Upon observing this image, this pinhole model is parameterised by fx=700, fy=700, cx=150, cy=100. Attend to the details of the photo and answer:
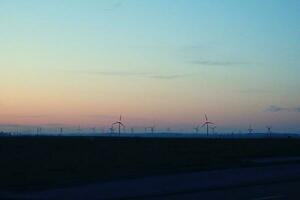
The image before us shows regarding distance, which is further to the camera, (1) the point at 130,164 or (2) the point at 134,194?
(1) the point at 130,164

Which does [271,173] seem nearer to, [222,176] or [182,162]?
[222,176]

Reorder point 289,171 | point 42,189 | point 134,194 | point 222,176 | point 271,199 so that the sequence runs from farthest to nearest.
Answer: point 289,171 < point 222,176 < point 42,189 < point 134,194 < point 271,199

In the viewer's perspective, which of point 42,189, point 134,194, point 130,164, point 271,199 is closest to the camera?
point 271,199

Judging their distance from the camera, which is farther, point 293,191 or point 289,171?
point 289,171

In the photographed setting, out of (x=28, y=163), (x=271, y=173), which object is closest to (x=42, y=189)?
(x=271, y=173)

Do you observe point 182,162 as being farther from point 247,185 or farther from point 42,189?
point 42,189

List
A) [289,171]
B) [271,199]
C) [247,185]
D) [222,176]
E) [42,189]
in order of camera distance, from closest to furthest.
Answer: [271,199] → [42,189] → [247,185] → [222,176] → [289,171]

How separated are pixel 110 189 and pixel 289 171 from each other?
9.77 meters

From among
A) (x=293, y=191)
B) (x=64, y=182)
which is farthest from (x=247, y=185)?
(x=64, y=182)

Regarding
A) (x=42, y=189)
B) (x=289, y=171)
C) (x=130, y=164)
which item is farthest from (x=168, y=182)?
(x=130, y=164)

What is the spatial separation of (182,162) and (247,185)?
35.7ft

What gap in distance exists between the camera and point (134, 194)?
68.6 ft

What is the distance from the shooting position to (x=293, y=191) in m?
21.4

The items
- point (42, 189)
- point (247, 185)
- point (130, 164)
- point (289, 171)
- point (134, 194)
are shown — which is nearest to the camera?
point (134, 194)
